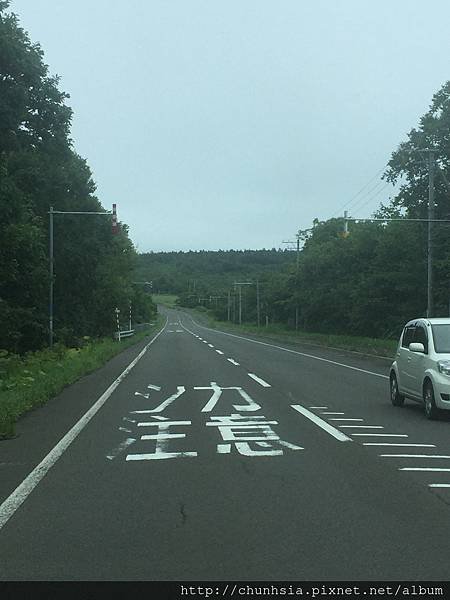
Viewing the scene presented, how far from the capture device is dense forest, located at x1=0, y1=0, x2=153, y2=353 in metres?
27.0

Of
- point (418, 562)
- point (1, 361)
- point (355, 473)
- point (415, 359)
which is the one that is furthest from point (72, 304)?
point (418, 562)

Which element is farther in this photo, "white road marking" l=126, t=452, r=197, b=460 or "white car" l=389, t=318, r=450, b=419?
"white car" l=389, t=318, r=450, b=419

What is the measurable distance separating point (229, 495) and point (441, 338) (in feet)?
25.6

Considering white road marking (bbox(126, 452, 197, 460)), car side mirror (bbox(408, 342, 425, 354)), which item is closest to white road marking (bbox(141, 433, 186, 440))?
white road marking (bbox(126, 452, 197, 460))

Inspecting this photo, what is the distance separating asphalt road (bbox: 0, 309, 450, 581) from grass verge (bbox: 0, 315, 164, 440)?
0.41 metres

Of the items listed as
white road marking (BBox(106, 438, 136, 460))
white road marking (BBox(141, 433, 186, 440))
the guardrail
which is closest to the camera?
white road marking (BBox(106, 438, 136, 460))

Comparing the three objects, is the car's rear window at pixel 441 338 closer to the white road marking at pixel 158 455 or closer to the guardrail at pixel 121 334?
the white road marking at pixel 158 455

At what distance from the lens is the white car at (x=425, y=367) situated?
13227 mm

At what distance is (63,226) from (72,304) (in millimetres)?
6625

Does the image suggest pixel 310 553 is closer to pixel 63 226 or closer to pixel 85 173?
pixel 63 226

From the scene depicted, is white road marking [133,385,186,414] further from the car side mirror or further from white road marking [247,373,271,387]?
the car side mirror

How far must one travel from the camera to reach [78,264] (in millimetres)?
44094

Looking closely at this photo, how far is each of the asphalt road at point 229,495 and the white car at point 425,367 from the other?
1.50 ft

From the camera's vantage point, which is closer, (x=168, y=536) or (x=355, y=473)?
(x=168, y=536)
